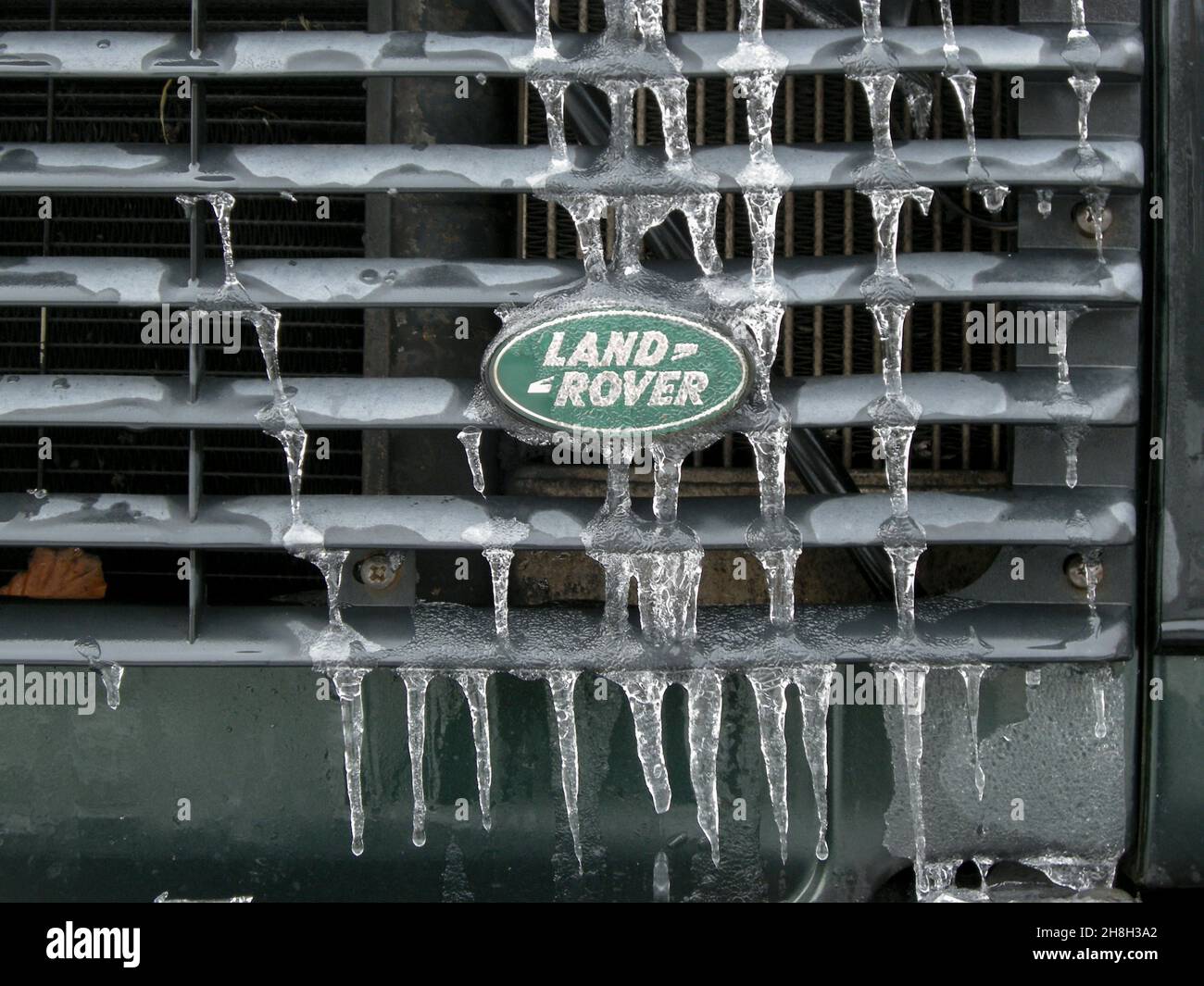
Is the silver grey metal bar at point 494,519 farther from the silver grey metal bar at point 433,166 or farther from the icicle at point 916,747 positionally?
the silver grey metal bar at point 433,166

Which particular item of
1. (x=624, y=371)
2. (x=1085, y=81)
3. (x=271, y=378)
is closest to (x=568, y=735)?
(x=624, y=371)

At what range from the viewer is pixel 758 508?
5.52 feet

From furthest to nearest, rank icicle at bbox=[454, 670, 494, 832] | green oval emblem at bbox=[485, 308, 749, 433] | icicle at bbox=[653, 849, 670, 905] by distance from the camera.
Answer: icicle at bbox=[653, 849, 670, 905] < icicle at bbox=[454, 670, 494, 832] < green oval emblem at bbox=[485, 308, 749, 433]

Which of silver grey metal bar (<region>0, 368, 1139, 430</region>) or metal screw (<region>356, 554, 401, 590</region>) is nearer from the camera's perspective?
silver grey metal bar (<region>0, 368, 1139, 430</region>)

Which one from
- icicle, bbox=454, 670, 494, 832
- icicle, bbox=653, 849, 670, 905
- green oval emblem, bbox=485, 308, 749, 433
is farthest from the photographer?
icicle, bbox=653, 849, 670, 905

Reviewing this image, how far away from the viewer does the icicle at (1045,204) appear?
1.70 m

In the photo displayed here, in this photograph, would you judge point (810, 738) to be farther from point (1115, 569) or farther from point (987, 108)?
point (987, 108)

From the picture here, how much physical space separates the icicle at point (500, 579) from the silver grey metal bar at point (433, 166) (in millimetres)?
452

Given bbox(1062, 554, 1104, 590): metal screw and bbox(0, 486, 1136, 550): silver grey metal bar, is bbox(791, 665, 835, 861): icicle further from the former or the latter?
bbox(1062, 554, 1104, 590): metal screw

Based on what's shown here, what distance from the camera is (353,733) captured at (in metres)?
1.73

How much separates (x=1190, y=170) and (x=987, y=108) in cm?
40

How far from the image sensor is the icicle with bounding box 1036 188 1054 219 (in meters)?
1.70

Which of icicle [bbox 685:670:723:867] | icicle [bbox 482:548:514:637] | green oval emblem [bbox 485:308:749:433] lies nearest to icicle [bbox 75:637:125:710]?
icicle [bbox 482:548:514:637]

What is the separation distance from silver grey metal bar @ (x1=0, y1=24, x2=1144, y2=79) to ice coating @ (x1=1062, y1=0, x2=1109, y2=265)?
1cm
